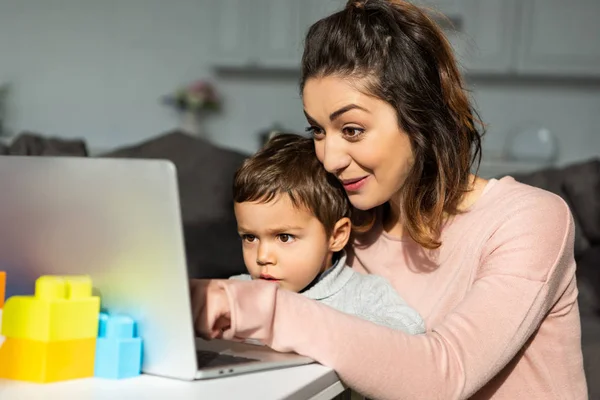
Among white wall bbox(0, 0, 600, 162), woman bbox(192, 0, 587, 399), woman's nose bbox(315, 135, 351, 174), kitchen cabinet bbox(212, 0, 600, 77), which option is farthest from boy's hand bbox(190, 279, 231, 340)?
white wall bbox(0, 0, 600, 162)

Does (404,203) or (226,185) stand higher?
(404,203)

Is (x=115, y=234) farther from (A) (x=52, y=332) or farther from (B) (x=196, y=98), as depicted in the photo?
(B) (x=196, y=98)

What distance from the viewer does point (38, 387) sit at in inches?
35.3

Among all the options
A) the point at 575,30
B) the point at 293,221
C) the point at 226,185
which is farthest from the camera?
the point at 575,30

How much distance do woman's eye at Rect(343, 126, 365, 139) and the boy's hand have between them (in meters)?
0.41

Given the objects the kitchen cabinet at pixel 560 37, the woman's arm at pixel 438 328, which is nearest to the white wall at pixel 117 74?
the kitchen cabinet at pixel 560 37

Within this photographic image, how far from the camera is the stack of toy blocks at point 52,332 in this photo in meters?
0.90

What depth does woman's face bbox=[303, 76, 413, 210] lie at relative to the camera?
1.32 m

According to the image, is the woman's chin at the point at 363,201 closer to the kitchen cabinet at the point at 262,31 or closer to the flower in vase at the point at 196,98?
the kitchen cabinet at the point at 262,31

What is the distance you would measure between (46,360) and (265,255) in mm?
633

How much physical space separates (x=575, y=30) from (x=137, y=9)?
2565 millimetres

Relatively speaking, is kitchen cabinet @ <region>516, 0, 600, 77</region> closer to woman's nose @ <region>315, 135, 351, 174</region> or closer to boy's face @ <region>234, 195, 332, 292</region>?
boy's face @ <region>234, 195, 332, 292</region>

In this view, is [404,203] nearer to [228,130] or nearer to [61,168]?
[61,168]

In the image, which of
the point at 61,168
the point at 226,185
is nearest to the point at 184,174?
the point at 226,185
